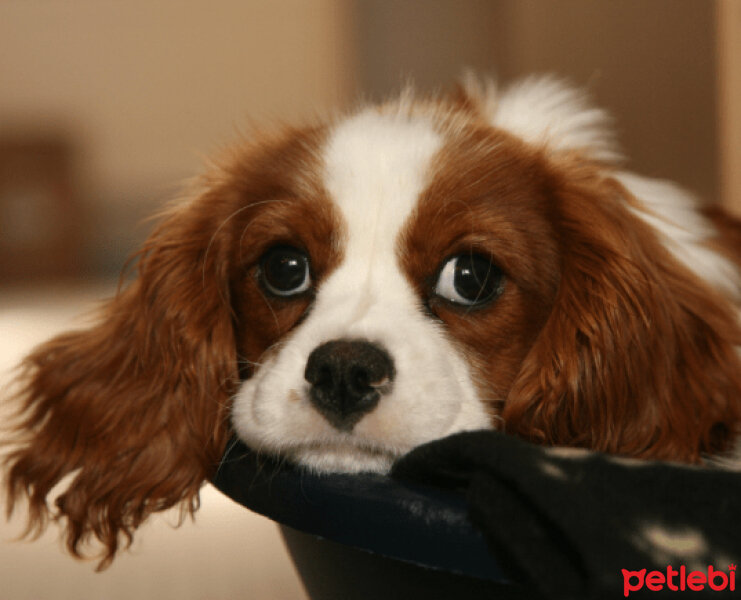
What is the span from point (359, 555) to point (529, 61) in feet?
13.7

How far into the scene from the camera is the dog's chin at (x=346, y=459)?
1.25m

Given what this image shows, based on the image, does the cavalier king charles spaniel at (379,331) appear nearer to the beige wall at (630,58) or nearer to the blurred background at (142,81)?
the beige wall at (630,58)

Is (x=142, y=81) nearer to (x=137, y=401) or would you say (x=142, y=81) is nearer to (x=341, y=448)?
(x=137, y=401)

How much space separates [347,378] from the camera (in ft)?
3.95

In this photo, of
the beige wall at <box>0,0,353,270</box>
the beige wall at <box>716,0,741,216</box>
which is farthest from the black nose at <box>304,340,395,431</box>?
the beige wall at <box>0,0,353,270</box>

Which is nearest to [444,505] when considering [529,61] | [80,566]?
[80,566]

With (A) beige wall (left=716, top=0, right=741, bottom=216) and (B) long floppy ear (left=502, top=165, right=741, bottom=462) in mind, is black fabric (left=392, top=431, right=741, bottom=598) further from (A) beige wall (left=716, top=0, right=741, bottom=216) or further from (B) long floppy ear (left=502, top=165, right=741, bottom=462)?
(A) beige wall (left=716, top=0, right=741, bottom=216)

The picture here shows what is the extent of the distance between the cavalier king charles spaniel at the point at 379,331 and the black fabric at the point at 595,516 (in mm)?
289

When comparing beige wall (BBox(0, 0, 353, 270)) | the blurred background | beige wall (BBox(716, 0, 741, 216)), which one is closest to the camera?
beige wall (BBox(716, 0, 741, 216))

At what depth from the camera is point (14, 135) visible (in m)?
6.86

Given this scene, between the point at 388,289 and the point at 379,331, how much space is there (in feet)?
0.45

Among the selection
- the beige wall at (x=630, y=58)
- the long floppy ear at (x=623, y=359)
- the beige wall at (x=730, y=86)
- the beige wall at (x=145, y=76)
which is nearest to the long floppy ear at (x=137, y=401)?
the long floppy ear at (x=623, y=359)

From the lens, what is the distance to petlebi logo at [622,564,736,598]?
862 mm

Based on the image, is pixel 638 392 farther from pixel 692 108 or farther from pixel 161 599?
pixel 692 108
